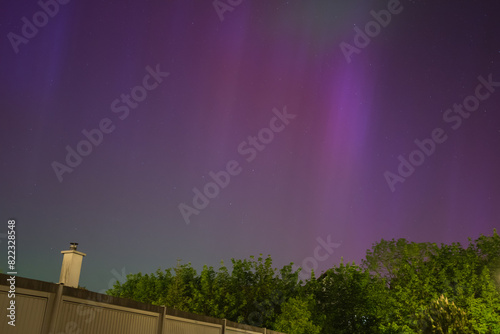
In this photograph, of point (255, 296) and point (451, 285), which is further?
point (255, 296)

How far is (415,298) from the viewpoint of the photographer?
36938 millimetres

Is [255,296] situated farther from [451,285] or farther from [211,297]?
[451,285]

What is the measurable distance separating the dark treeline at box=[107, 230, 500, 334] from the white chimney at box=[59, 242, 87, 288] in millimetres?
14520

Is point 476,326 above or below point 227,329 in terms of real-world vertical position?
above

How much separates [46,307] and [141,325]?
3.03 metres

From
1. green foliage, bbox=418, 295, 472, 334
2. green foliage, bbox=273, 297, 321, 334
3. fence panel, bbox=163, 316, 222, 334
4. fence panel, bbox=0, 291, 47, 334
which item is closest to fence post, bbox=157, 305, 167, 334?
fence panel, bbox=163, 316, 222, 334

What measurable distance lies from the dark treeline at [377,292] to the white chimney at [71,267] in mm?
14520

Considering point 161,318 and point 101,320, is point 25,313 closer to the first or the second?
point 101,320

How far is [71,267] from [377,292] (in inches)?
1102

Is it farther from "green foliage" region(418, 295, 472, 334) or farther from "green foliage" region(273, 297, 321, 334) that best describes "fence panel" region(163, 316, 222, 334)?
"green foliage" region(418, 295, 472, 334)

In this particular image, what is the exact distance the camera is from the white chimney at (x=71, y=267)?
59.1 feet

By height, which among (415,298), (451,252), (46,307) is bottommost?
(46,307)

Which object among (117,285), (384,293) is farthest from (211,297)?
(117,285)

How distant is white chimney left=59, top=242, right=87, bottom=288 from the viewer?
1801 centimetres
